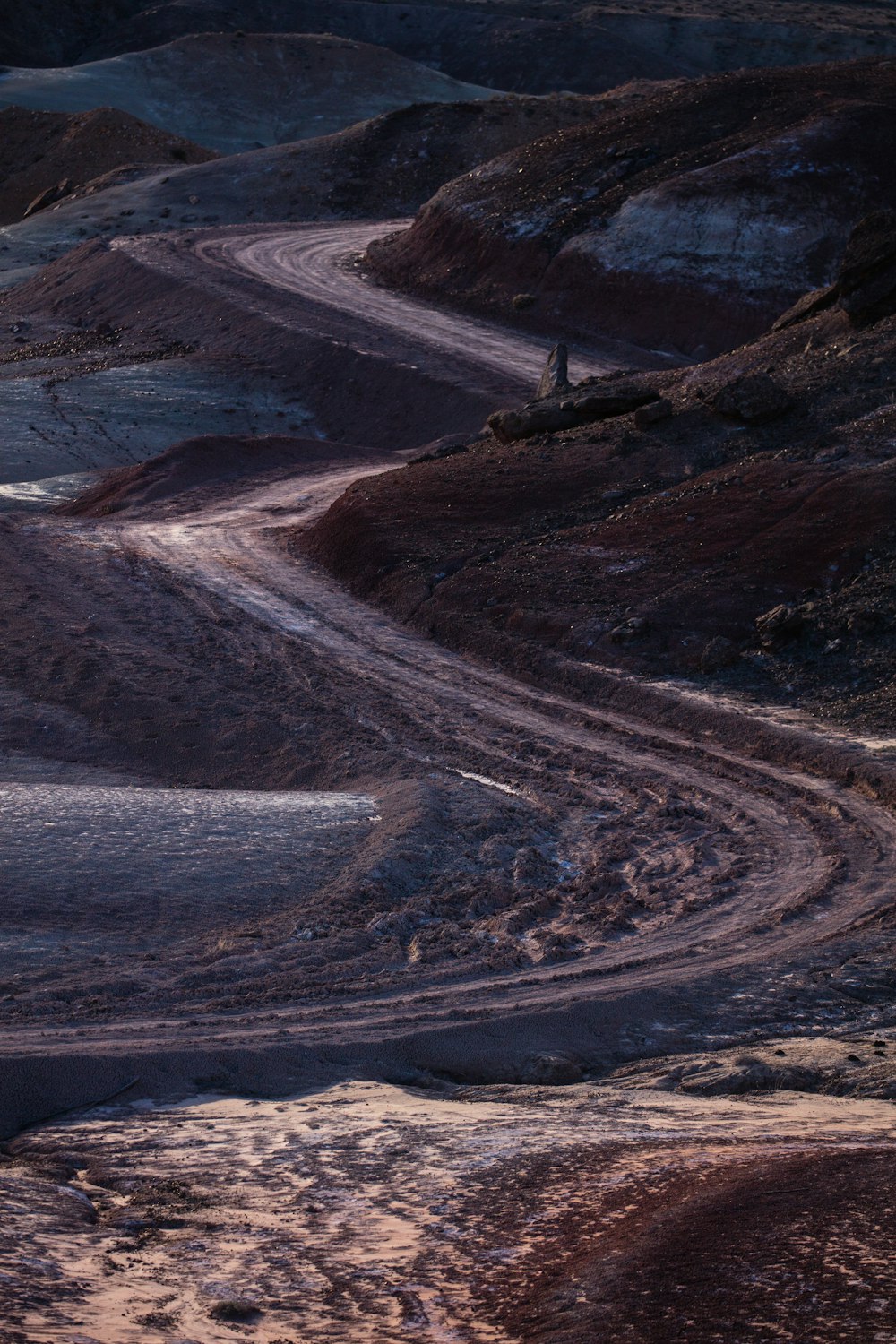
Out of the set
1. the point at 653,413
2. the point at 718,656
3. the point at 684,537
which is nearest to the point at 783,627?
the point at 718,656

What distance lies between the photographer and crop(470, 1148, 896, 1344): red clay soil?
4.31m

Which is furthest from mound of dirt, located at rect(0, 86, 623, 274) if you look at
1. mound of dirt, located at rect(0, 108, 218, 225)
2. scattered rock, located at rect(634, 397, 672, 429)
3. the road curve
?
scattered rock, located at rect(634, 397, 672, 429)

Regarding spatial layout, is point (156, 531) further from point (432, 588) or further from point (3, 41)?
point (3, 41)

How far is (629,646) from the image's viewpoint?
1530cm

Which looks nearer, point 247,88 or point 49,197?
point 49,197

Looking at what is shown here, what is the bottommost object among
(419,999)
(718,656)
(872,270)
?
(419,999)

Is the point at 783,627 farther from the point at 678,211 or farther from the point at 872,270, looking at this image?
the point at 678,211

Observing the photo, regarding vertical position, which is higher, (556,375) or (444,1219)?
(556,375)

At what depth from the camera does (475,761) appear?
12961 mm

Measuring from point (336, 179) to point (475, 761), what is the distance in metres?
34.3

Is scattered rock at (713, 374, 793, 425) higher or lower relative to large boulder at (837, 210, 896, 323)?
lower

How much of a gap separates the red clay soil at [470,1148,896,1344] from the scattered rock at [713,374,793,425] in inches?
534

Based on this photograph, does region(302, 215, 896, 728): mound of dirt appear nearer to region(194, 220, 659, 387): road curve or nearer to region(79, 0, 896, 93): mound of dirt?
region(194, 220, 659, 387): road curve

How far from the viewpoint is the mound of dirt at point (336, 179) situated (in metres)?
41.4
